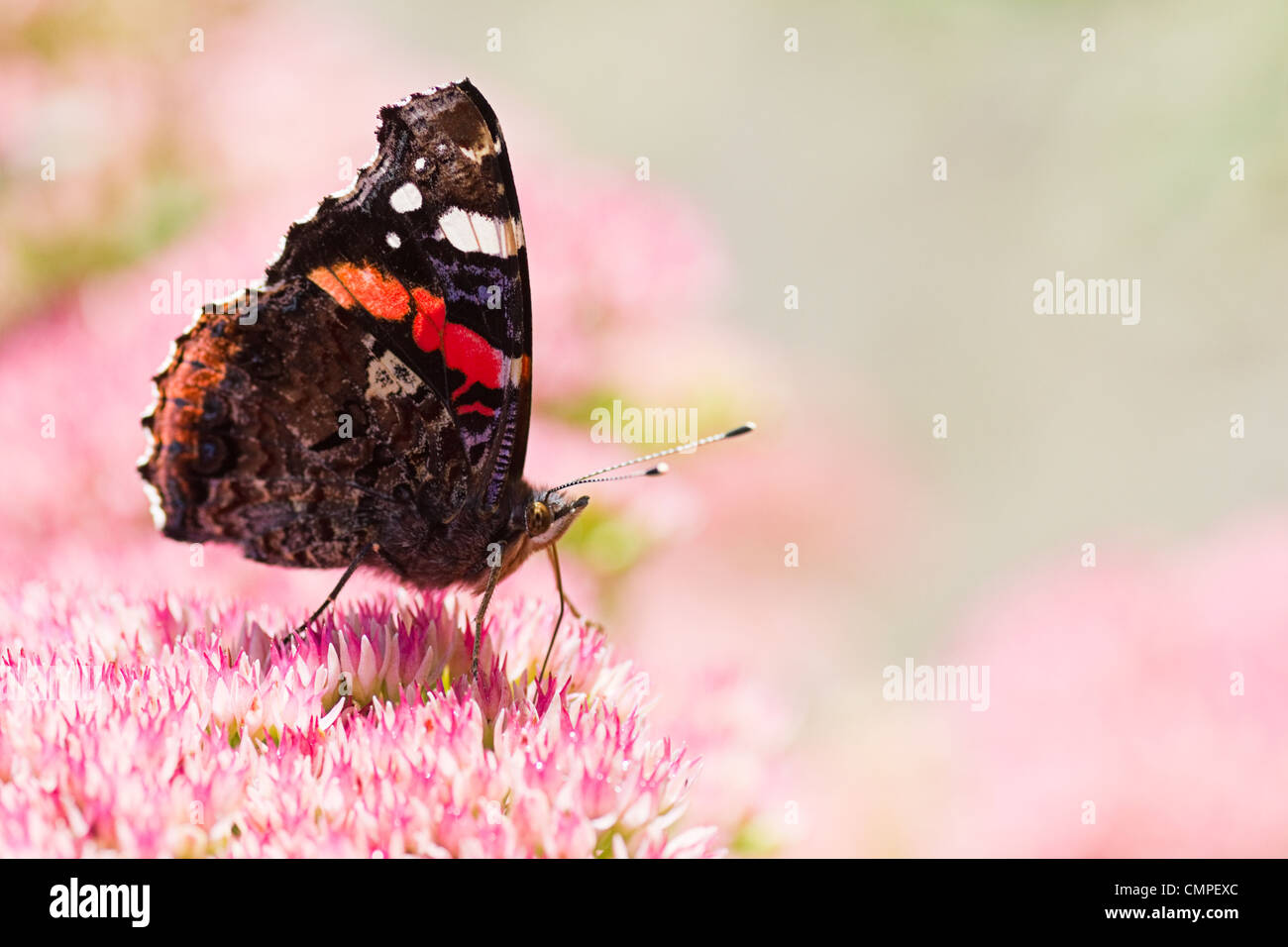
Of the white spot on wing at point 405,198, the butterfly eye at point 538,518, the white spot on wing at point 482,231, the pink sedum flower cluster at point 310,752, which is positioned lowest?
the pink sedum flower cluster at point 310,752

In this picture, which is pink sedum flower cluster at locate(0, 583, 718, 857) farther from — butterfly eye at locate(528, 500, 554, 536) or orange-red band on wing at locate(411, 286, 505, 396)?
orange-red band on wing at locate(411, 286, 505, 396)

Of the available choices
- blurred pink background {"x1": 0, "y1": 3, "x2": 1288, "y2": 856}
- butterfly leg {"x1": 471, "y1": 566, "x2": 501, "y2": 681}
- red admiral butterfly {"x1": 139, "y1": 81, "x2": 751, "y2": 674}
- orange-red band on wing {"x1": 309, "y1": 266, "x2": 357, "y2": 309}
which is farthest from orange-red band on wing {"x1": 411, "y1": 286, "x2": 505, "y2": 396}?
blurred pink background {"x1": 0, "y1": 3, "x2": 1288, "y2": 856}

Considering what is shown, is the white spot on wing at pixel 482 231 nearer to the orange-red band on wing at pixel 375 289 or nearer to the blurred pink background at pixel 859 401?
the orange-red band on wing at pixel 375 289

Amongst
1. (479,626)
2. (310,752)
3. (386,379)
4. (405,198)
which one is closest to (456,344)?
(386,379)

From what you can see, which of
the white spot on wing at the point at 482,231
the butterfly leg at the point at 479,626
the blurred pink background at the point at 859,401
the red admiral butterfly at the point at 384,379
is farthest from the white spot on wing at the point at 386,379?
the blurred pink background at the point at 859,401

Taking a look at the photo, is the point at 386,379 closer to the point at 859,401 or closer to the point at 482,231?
the point at 482,231

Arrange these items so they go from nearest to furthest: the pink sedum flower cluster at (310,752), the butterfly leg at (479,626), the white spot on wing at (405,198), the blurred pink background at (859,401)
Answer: the pink sedum flower cluster at (310,752), the butterfly leg at (479,626), the white spot on wing at (405,198), the blurred pink background at (859,401)

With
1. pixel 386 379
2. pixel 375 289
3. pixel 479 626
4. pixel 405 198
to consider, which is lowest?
pixel 479 626
